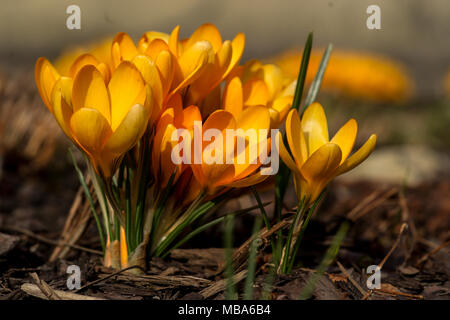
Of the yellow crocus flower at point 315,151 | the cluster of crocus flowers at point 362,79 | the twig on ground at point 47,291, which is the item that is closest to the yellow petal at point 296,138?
the yellow crocus flower at point 315,151

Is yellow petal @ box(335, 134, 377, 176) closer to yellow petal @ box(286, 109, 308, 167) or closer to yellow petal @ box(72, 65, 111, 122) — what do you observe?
yellow petal @ box(286, 109, 308, 167)

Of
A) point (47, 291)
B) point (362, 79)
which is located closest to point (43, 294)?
point (47, 291)

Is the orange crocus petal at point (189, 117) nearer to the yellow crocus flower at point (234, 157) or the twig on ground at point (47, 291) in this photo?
the yellow crocus flower at point (234, 157)

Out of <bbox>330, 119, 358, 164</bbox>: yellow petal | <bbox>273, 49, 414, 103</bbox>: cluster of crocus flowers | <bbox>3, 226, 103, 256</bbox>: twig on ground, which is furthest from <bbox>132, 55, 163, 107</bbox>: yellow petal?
<bbox>273, 49, 414, 103</bbox>: cluster of crocus flowers

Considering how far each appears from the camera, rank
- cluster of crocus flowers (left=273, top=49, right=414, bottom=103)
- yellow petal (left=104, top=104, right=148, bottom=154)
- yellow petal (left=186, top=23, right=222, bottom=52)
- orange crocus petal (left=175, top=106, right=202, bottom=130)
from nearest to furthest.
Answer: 1. yellow petal (left=104, top=104, right=148, bottom=154)
2. orange crocus petal (left=175, top=106, right=202, bottom=130)
3. yellow petal (left=186, top=23, right=222, bottom=52)
4. cluster of crocus flowers (left=273, top=49, right=414, bottom=103)
